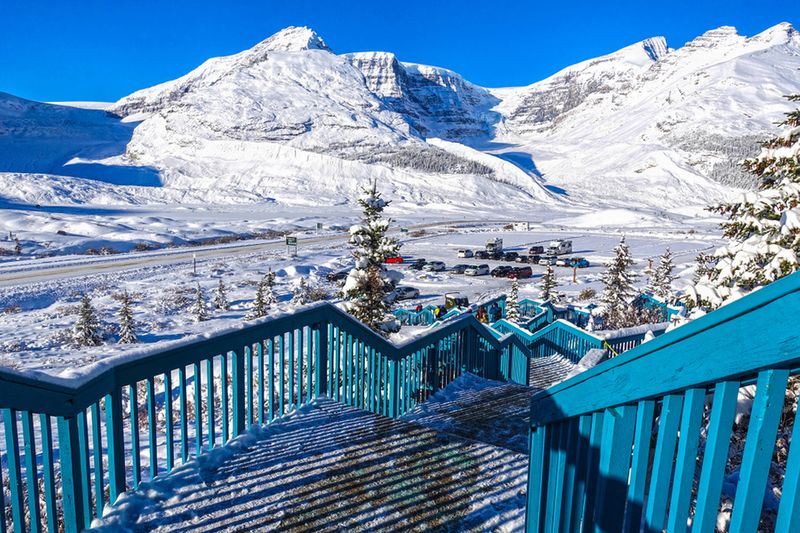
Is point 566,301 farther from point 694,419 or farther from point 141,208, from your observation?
point 141,208

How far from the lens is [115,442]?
3078 millimetres

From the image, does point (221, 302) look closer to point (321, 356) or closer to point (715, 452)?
point (321, 356)

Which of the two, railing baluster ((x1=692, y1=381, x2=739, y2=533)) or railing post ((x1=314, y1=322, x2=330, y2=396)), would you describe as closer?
railing baluster ((x1=692, y1=381, x2=739, y2=533))

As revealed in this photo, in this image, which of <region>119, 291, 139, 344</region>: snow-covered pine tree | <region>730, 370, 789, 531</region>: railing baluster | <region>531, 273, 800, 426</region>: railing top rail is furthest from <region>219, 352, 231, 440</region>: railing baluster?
<region>119, 291, 139, 344</region>: snow-covered pine tree

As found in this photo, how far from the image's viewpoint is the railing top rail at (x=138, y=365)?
2344mm

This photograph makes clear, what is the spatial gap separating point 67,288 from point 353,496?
28110 mm

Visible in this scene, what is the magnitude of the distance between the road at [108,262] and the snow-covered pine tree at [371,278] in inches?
899

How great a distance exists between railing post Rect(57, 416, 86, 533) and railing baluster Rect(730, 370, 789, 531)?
9.72 feet

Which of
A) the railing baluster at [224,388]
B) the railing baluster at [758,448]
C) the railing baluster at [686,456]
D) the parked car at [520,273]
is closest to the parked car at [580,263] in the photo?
the parked car at [520,273]

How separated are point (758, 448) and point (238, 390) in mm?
3676

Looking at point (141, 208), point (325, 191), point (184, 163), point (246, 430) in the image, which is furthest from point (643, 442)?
point (184, 163)

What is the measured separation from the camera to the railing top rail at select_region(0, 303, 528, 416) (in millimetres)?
2344

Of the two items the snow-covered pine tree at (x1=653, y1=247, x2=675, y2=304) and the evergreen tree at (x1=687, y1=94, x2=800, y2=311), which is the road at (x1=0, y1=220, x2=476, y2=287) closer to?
the snow-covered pine tree at (x1=653, y1=247, x2=675, y2=304)

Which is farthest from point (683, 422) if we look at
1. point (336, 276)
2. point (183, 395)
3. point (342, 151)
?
point (342, 151)
